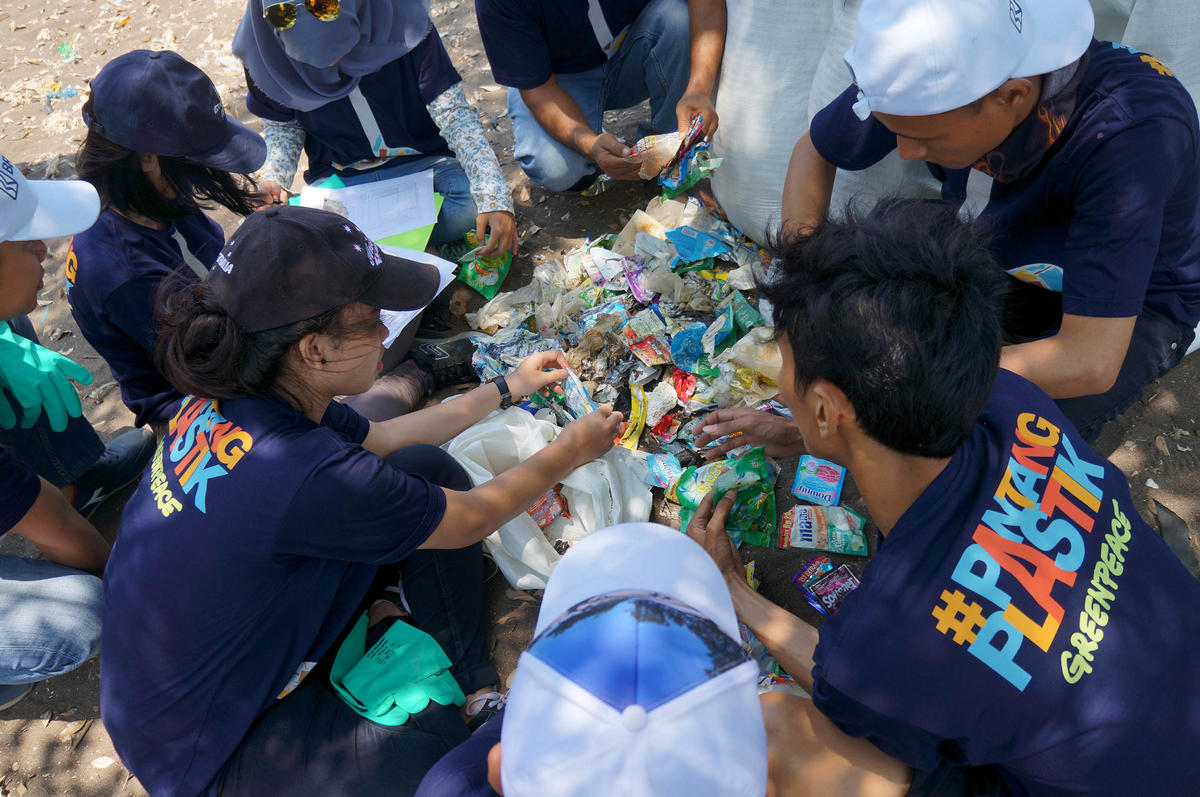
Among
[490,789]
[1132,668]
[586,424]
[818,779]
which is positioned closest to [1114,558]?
[1132,668]

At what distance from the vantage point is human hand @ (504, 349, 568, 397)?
2.74 m

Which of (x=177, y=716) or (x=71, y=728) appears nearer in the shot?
(x=177, y=716)

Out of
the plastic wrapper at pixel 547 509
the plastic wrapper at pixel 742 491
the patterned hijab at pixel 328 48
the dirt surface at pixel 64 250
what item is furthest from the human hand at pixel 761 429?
the patterned hijab at pixel 328 48

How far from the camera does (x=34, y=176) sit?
4750 millimetres

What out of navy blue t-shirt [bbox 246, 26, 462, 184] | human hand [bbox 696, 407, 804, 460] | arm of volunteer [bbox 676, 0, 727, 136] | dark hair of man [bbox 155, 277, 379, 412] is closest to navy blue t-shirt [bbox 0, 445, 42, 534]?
dark hair of man [bbox 155, 277, 379, 412]

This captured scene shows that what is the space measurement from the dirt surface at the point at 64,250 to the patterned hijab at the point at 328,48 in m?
1.01

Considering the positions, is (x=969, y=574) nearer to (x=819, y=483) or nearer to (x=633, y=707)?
(x=633, y=707)

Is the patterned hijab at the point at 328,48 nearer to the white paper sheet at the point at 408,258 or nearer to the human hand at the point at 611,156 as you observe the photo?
the white paper sheet at the point at 408,258

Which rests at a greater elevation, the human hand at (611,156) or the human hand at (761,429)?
the human hand at (611,156)

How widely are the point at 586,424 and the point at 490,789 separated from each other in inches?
46.1

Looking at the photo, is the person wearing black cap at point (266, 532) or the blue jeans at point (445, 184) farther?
the blue jeans at point (445, 184)

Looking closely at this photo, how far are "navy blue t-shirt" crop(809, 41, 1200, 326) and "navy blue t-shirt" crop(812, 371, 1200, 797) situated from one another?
0.72 meters

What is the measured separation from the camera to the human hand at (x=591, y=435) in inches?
92.3

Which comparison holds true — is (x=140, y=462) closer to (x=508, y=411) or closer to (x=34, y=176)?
(x=508, y=411)
